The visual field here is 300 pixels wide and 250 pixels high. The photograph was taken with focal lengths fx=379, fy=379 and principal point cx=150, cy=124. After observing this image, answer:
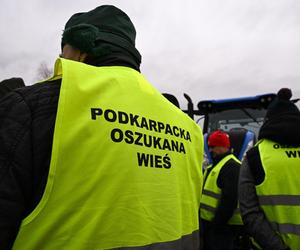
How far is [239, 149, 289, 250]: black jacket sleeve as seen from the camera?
236 centimetres

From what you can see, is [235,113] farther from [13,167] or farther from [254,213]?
[13,167]

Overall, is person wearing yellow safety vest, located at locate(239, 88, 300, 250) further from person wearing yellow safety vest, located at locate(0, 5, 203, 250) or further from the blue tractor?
the blue tractor

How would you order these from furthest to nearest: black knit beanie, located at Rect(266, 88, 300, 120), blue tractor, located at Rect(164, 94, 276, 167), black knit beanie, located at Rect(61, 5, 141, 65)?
1. blue tractor, located at Rect(164, 94, 276, 167)
2. black knit beanie, located at Rect(266, 88, 300, 120)
3. black knit beanie, located at Rect(61, 5, 141, 65)

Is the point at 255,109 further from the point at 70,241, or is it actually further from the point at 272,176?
the point at 70,241

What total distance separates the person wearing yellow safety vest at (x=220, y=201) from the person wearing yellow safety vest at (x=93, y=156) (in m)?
2.34

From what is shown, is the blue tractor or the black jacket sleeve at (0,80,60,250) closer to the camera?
the black jacket sleeve at (0,80,60,250)

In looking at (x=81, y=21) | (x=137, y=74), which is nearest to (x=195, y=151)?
(x=137, y=74)

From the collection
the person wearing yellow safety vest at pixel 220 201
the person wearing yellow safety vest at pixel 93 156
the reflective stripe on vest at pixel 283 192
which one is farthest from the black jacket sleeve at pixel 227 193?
the person wearing yellow safety vest at pixel 93 156

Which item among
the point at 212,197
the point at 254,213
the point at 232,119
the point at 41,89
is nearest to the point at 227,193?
the point at 212,197

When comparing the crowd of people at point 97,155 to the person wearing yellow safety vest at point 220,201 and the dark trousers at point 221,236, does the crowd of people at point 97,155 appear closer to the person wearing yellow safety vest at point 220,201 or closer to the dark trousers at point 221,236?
the person wearing yellow safety vest at point 220,201

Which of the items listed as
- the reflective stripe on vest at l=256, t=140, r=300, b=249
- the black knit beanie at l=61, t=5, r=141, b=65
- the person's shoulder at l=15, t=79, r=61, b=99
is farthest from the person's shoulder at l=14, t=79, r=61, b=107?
the reflective stripe on vest at l=256, t=140, r=300, b=249

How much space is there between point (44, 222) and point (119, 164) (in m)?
0.29

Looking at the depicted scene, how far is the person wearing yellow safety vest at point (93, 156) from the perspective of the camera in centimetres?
109

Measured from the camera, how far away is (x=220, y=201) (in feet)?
12.7
